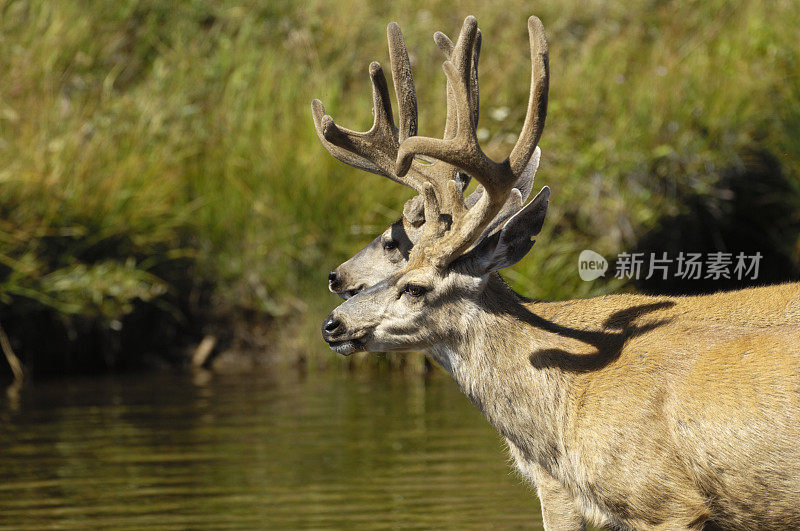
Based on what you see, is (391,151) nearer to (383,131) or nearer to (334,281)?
(383,131)

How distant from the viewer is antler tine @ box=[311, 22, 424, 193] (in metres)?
7.40

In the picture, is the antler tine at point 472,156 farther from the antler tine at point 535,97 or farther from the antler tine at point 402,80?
the antler tine at point 402,80

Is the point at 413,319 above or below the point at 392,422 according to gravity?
above

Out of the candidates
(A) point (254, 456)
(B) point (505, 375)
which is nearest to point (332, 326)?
(B) point (505, 375)

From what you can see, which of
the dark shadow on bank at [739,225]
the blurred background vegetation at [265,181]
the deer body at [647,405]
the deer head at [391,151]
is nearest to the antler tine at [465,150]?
the deer body at [647,405]

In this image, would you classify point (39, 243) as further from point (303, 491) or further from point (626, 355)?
point (626, 355)

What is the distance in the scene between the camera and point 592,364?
604cm

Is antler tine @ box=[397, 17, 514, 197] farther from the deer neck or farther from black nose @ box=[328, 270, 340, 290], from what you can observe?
black nose @ box=[328, 270, 340, 290]

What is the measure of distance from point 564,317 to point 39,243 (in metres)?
7.09

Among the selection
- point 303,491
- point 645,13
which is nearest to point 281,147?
point 303,491

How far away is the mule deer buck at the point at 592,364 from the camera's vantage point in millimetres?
5434

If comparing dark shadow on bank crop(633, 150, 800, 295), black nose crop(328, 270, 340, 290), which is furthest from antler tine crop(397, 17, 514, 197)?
dark shadow on bank crop(633, 150, 800, 295)

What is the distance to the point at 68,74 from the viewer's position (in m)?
15.0

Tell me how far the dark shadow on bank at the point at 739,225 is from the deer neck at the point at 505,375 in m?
7.20
